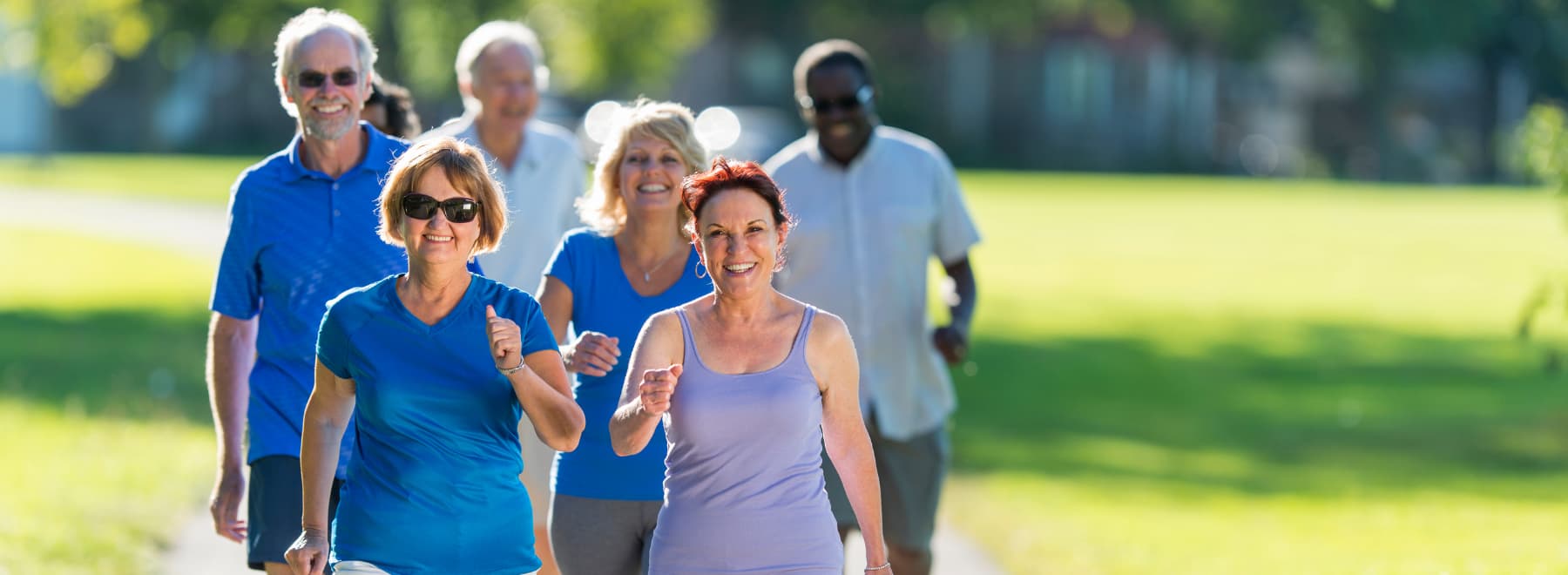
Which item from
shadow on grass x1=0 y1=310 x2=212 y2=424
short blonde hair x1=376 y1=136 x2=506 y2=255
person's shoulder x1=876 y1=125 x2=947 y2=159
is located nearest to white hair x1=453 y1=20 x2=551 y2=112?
person's shoulder x1=876 y1=125 x2=947 y2=159

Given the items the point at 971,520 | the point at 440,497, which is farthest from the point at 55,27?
the point at 440,497

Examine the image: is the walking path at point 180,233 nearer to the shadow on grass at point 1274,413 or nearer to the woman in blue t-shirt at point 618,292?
the woman in blue t-shirt at point 618,292

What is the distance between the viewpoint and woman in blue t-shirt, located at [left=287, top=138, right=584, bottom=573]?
4297 mm

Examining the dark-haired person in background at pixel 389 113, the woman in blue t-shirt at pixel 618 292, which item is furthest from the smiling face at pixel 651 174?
the dark-haired person in background at pixel 389 113

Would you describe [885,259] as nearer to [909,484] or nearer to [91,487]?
[909,484]

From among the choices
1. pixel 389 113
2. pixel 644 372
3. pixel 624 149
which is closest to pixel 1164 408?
pixel 389 113

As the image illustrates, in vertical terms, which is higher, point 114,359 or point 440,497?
point 440,497

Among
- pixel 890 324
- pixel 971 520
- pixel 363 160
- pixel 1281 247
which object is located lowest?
pixel 1281 247

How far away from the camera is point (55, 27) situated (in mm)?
25000

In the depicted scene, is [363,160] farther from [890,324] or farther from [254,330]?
[890,324]

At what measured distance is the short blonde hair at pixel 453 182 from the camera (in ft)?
14.3

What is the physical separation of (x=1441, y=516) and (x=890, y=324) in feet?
19.5

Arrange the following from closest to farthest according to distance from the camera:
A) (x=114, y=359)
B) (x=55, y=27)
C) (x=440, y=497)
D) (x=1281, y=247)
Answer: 1. (x=440, y=497)
2. (x=114, y=359)
3. (x=55, y=27)
4. (x=1281, y=247)

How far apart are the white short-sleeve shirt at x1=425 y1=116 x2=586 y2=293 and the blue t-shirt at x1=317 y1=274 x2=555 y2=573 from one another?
2.69 metres
